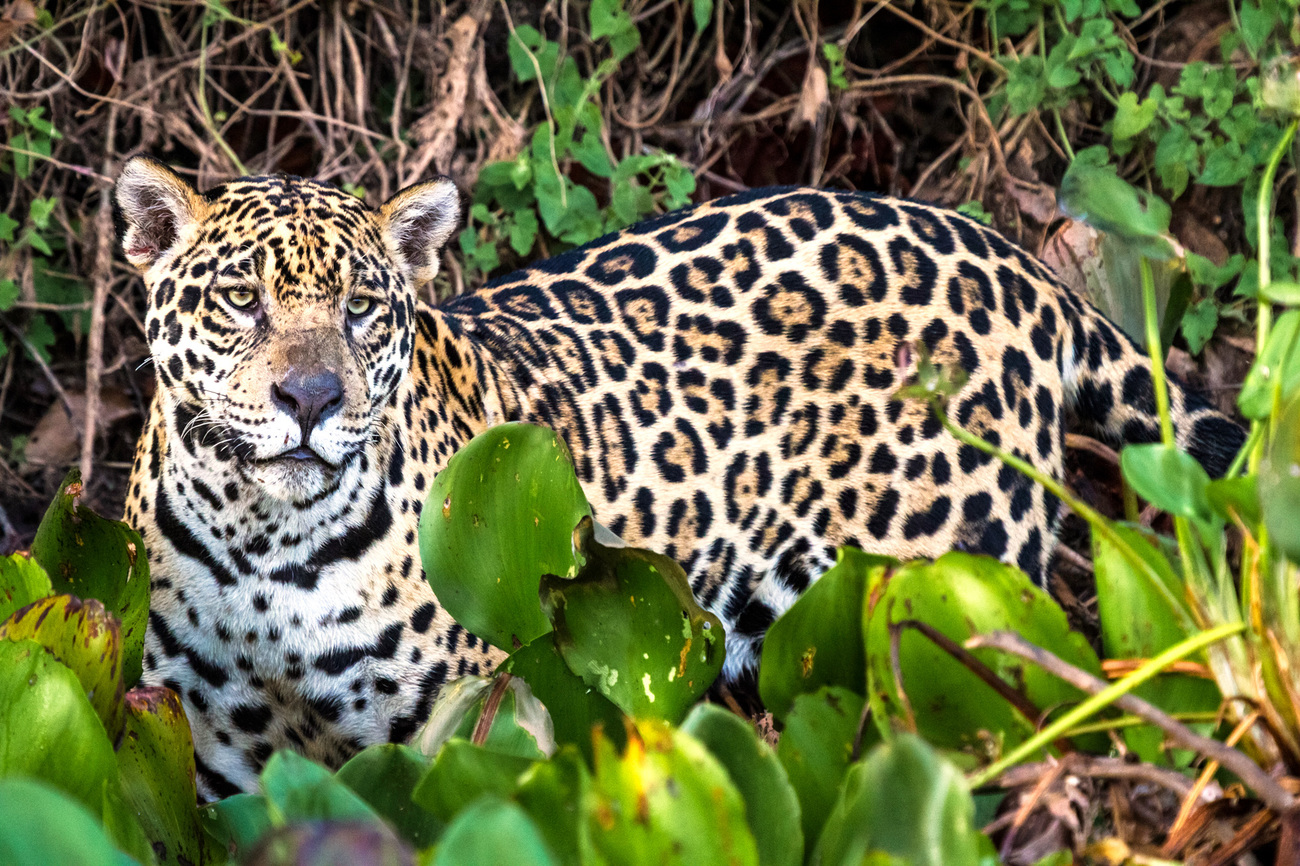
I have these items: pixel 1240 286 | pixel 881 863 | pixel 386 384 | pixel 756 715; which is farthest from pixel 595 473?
pixel 881 863

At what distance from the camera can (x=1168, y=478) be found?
145cm

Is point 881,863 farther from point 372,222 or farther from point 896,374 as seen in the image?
point 896,374

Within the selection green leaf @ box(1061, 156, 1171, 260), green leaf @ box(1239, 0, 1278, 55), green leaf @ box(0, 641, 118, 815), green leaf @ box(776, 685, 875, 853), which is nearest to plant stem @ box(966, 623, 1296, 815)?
green leaf @ box(776, 685, 875, 853)

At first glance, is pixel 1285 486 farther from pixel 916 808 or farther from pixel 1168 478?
pixel 916 808

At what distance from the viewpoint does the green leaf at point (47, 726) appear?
1.53 metres

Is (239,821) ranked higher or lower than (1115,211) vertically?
lower

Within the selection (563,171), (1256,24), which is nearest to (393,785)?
(563,171)

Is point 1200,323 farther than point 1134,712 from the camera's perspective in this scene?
Yes

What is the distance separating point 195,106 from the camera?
4.97m

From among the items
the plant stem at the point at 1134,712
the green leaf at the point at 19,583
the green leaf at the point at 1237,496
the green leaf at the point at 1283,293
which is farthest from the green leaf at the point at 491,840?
the green leaf at the point at 19,583

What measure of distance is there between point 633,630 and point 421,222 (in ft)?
5.97

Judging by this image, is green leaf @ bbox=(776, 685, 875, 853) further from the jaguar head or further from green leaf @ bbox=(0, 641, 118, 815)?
the jaguar head

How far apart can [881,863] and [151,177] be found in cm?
248

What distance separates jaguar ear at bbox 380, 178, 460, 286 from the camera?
3.30 meters
